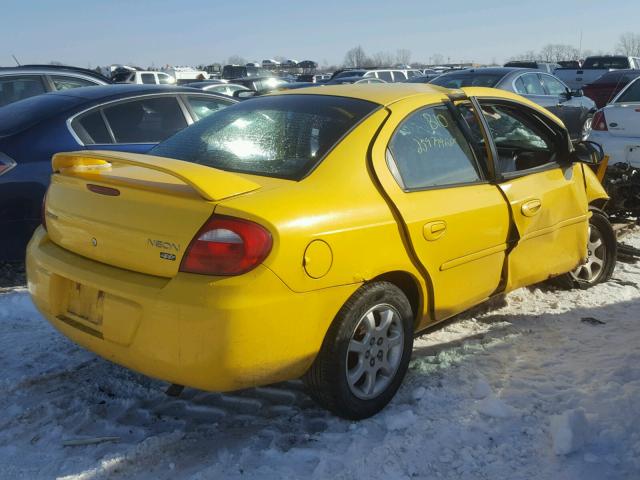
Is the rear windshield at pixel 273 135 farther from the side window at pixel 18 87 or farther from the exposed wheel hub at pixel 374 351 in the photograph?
the side window at pixel 18 87

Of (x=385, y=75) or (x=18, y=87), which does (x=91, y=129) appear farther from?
(x=385, y=75)

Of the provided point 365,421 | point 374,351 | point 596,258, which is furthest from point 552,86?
point 365,421

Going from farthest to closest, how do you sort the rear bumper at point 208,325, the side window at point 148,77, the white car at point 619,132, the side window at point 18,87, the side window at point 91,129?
the side window at point 148,77 < the side window at point 18,87 < the white car at point 619,132 < the side window at point 91,129 < the rear bumper at point 208,325

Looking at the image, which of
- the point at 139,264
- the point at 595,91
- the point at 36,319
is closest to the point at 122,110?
the point at 36,319

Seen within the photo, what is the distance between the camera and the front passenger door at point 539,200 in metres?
3.79

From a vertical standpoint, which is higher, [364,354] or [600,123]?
[600,123]

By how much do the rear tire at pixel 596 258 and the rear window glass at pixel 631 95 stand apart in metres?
3.93

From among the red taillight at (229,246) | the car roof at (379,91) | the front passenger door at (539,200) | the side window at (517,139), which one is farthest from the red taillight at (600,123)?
the red taillight at (229,246)

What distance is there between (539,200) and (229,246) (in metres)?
2.19

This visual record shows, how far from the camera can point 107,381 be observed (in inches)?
133

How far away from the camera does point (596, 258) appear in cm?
496

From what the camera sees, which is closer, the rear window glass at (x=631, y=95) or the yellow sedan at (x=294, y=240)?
the yellow sedan at (x=294, y=240)

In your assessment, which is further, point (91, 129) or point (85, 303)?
point (91, 129)

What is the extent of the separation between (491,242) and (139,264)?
1910 millimetres
